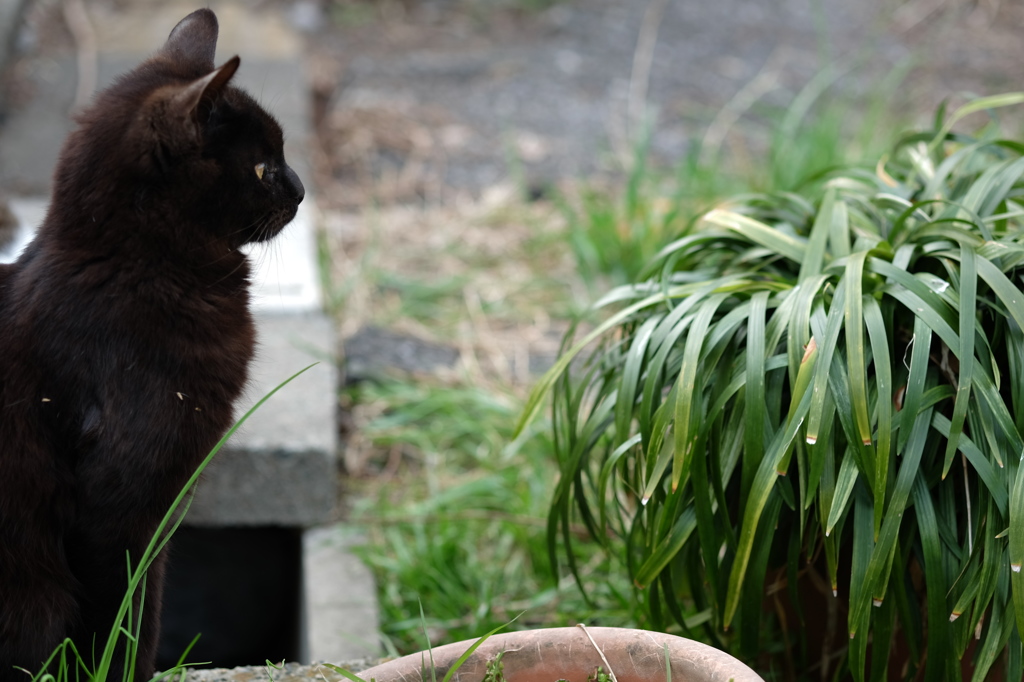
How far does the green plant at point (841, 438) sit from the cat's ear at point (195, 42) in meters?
0.76

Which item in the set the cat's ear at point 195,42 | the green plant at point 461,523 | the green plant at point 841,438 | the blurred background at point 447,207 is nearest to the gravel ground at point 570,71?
the blurred background at point 447,207

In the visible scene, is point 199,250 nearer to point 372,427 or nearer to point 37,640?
point 37,640

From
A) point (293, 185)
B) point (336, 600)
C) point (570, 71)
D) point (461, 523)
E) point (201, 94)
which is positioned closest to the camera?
point (201, 94)

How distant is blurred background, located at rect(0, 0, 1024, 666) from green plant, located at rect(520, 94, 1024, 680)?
347 mm

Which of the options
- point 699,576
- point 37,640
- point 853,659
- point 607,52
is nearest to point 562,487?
point 699,576

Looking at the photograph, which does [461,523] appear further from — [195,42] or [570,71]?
[570,71]

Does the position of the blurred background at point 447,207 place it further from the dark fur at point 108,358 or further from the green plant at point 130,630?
the green plant at point 130,630

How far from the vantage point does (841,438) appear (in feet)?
4.69

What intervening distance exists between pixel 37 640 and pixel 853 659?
1.08m

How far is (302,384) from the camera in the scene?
2.57 meters

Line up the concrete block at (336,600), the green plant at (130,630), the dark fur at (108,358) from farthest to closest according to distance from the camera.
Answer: the concrete block at (336,600)
the dark fur at (108,358)
the green plant at (130,630)

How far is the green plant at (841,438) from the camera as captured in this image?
1359mm

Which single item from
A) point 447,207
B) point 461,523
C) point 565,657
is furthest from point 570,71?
point 565,657

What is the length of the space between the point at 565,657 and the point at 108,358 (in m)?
0.69
